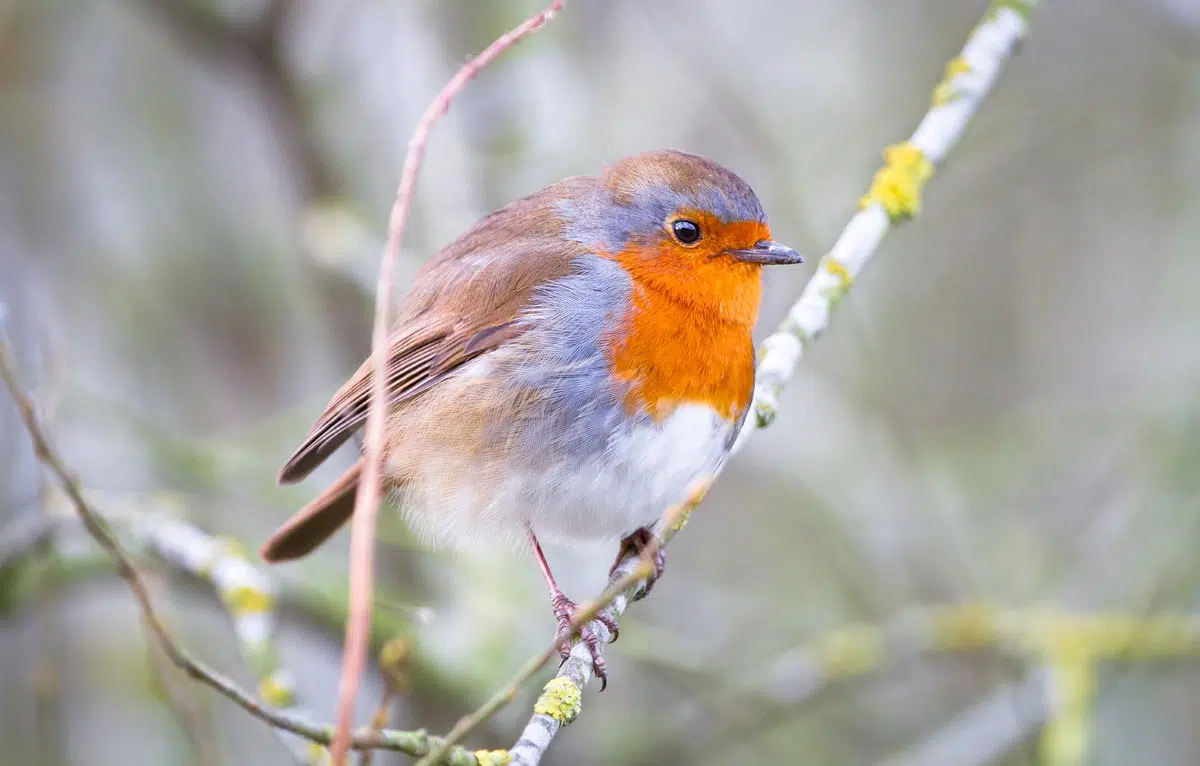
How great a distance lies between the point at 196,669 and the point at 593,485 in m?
1.50

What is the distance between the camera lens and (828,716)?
5.27m

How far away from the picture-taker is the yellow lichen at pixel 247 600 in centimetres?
358

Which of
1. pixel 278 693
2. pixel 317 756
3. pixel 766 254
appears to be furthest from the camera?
pixel 766 254

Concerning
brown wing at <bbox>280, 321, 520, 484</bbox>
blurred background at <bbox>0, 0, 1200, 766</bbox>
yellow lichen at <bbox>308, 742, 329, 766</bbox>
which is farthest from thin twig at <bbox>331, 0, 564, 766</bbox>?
blurred background at <bbox>0, 0, 1200, 766</bbox>

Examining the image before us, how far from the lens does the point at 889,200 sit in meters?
3.53

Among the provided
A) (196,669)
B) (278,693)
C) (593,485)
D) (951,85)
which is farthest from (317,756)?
(951,85)

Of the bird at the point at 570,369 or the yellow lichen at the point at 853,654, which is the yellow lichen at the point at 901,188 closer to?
the bird at the point at 570,369

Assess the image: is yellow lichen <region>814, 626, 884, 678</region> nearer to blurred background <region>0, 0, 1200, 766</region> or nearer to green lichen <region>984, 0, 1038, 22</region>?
blurred background <region>0, 0, 1200, 766</region>

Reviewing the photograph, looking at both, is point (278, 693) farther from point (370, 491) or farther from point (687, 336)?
point (370, 491)

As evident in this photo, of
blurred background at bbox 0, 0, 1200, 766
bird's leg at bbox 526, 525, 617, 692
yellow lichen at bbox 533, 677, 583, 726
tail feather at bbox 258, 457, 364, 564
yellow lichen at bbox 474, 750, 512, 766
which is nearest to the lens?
yellow lichen at bbox 474, 750, 512, 766

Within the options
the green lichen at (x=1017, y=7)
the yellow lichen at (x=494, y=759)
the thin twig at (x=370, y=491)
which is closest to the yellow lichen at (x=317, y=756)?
the yellow lichen at (x=494, y=759)

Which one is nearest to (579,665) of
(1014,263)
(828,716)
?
(828,716)

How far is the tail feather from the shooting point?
12.7ft

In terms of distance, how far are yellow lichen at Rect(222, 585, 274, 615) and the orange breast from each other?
1178mm
